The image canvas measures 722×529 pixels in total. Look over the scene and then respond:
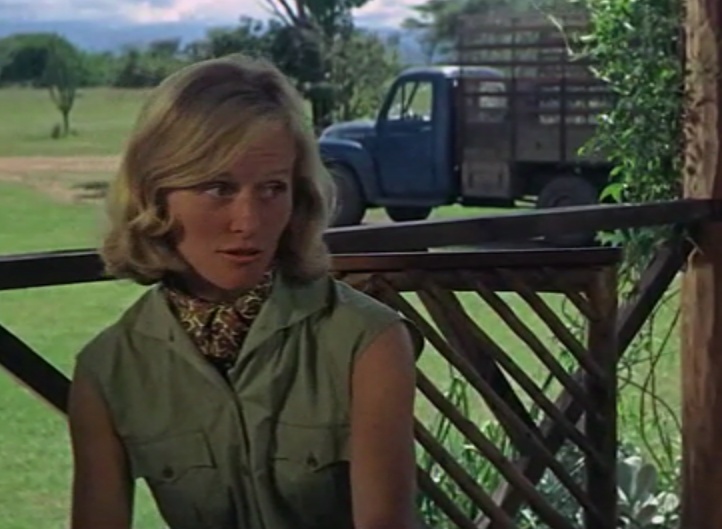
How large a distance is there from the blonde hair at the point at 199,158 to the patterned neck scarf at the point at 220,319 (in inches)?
1.1

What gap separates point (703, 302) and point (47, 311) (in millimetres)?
1327

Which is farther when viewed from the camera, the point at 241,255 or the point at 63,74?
the point at 63,74

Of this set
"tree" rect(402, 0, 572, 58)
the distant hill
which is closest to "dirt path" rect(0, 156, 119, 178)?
the distant hill

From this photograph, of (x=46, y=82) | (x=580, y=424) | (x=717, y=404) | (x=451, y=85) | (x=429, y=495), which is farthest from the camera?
(x=451, y=85)

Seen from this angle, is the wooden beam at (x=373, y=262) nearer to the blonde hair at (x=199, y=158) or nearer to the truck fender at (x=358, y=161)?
the blonde hair at (x=199, y=158)

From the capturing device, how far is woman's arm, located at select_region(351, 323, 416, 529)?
139cm

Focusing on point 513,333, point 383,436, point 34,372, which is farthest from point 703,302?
point 383,436

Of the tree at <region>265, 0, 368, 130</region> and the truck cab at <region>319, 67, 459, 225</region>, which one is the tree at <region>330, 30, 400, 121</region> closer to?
the tree at <region>265, 0, 368, 130</region>

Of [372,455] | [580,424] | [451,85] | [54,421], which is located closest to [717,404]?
[580,424]

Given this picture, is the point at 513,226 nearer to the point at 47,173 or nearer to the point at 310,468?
the point at 310,468

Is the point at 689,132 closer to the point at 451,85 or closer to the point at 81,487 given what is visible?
the point at 81,487

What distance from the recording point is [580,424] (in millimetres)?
2588

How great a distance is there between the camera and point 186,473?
1433mm

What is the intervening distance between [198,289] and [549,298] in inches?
50.0
